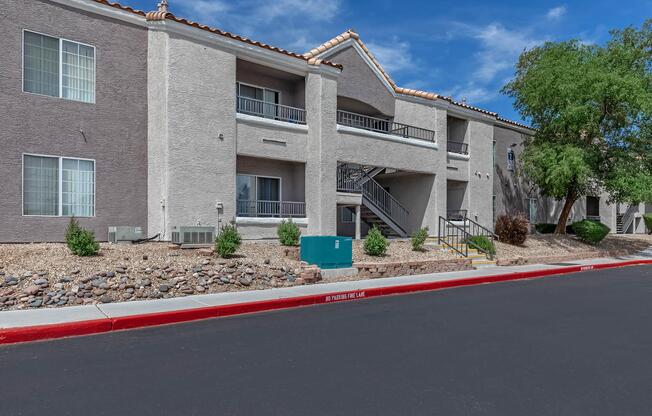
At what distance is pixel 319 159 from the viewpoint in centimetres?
1755

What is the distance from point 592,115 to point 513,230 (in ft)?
21.7

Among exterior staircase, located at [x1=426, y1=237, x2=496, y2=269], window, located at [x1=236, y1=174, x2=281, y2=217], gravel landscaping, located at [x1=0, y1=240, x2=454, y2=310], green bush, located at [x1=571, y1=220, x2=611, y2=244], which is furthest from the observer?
green bush, located at [x1=571, y1=220, x2=611, y2=244]

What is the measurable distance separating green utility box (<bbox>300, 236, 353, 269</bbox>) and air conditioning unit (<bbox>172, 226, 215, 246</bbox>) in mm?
2652

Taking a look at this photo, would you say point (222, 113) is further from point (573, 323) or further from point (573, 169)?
point (573, 169)

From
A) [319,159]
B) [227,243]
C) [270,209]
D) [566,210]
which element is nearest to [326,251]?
[227,243]

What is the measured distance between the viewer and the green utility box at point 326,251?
13531 millimetres

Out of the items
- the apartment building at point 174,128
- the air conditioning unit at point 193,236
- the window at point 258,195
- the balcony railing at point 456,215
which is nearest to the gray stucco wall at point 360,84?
the apartment building at point 174,128

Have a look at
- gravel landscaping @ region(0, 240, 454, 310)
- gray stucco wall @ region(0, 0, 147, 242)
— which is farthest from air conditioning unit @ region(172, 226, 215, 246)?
gray stucco wall @ region(0, 0, 147, 242)

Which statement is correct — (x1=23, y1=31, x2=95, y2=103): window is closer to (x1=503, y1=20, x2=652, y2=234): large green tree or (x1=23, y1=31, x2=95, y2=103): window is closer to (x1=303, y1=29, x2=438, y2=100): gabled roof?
(x1=303, y1=29, x2=438, y2=100): gabled roof

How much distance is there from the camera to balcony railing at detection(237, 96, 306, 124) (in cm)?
1692

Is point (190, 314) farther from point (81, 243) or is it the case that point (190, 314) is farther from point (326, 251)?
point (326, 251)

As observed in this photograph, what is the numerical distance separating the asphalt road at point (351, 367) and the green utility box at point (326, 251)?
4122 mm

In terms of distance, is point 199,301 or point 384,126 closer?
point 199,301

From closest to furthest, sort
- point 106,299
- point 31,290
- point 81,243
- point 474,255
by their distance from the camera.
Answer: point 31,290, point 106,299, point 81,243, point 474,255
